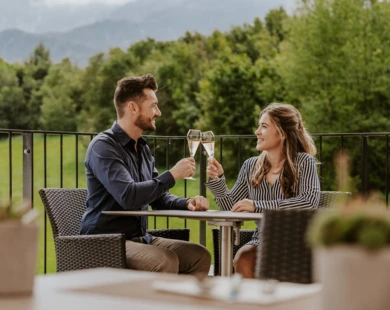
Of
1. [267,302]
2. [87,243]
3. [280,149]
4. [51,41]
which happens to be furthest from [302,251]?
[51,41]

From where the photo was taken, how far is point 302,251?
1.83 metres

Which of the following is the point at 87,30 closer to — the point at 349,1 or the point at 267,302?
the point at 349,1

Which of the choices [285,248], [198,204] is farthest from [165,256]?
[285,248]

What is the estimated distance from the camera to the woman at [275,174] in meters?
3.45

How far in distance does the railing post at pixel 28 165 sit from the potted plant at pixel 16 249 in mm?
3130

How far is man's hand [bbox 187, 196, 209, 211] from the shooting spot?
137 inches

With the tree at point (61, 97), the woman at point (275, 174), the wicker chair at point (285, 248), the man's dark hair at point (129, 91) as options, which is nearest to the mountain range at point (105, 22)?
the tree at point (61, 97)

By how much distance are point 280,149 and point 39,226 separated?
2395mm

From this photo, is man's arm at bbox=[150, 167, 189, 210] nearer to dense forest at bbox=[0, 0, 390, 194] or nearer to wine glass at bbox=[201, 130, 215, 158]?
wine glass at bbox=[201, 130, 215, 158]

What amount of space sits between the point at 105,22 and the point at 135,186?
30.9m

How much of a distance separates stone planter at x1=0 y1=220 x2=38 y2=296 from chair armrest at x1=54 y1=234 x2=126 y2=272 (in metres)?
Answer: 1.80

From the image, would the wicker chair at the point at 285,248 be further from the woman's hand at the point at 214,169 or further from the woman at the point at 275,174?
the woman's hand at the point at 214,169

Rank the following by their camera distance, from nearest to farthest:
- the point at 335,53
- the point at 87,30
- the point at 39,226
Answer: the point at 39,226, the point at 335,53, the point at 87,30

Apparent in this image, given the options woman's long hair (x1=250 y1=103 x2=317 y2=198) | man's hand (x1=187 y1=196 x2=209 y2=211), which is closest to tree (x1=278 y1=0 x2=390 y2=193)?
woman's long hair (x1=250 y1=103 x2=317 y2=198)
